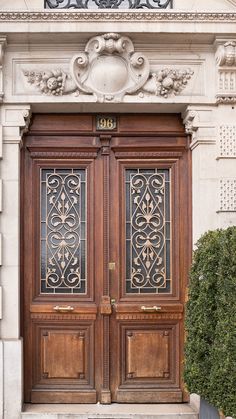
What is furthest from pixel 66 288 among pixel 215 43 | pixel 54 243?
pixel 215 43

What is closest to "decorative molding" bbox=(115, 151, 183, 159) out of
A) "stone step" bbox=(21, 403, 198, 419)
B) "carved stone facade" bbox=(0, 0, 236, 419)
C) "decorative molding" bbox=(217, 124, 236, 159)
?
"carved stone facade" bbox=(0, 0, 236, 419)

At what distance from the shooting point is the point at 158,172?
7.66 meters

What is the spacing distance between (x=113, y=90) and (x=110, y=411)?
3.36 m

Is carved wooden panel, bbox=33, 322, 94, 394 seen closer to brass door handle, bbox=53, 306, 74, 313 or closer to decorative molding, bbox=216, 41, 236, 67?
brass door handle, bbox=53, 306, 74, 313

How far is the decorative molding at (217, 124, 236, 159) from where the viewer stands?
722 centimetres

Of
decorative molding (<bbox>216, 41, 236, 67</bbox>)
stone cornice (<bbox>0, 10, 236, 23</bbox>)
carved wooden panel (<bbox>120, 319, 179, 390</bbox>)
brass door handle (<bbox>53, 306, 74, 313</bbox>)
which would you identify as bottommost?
carved wooden panel (<bbox>120, 319, 179, 390</bbox>)

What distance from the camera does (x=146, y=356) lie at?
7.54 metres

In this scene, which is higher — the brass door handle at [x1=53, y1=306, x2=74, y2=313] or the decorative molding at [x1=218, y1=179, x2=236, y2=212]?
the decorative molding at [x1=218, y1=179, x2=236, y2=212]

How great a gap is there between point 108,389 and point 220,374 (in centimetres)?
177

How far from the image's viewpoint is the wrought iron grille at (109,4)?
A: 7.29m

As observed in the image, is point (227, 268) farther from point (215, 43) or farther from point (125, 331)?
point (215, 43)

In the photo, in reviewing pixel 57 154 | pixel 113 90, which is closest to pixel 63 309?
pixel 57 154

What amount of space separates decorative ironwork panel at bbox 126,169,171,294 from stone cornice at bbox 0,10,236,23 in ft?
5.42

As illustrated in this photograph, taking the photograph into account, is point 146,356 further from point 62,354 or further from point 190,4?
point 190,4
